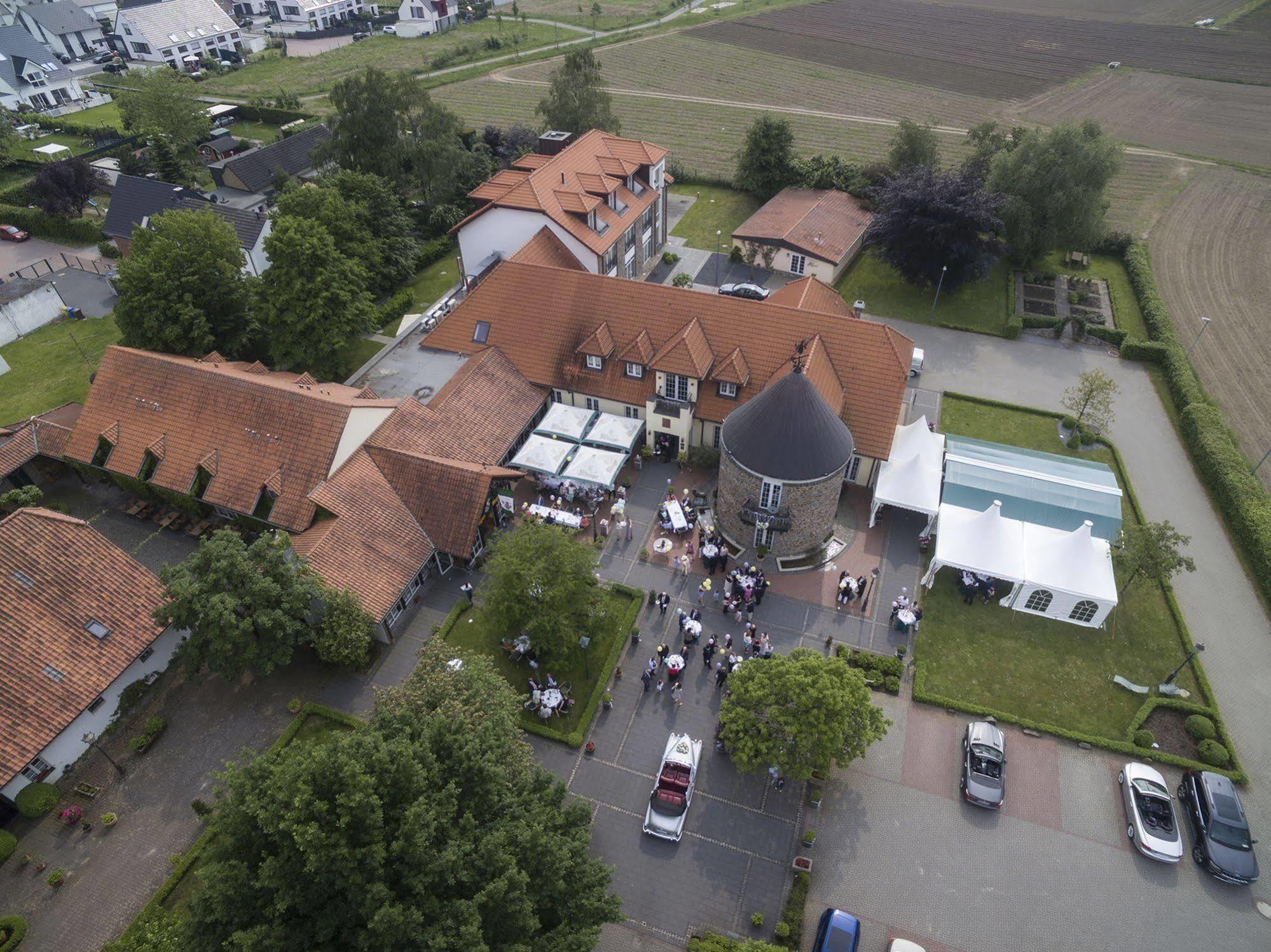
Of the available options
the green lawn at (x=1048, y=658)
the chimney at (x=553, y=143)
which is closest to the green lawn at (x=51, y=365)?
the chimney at (x=553, y=143)

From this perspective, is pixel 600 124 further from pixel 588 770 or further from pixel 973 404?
pixel 588 770

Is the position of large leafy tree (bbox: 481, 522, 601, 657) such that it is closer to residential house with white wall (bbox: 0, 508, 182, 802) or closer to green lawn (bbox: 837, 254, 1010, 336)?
residential house with white wall (bbox: 0, 508, 182, 802)

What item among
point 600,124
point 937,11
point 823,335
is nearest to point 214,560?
point 823,335

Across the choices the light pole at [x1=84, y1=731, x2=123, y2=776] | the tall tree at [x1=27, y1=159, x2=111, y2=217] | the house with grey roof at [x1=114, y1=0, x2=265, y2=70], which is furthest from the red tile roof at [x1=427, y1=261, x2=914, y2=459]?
the house with grey roof at [x1=114, y1=0, x2=265, y2=70]

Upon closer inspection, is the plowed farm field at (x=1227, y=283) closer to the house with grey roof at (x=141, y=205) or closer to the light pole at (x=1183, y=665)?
the light pole at (x=1183, y=665)

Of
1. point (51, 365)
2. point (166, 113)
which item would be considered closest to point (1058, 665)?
point (51, 365)

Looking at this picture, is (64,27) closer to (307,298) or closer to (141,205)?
(141,205)

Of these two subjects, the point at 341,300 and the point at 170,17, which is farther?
the point at 170,17
